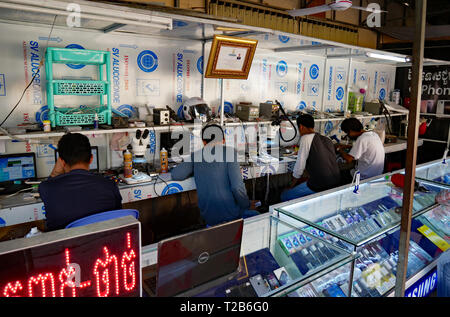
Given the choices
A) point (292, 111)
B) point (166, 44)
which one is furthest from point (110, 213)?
point (292, 111)

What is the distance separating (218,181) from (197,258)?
1.56 metres

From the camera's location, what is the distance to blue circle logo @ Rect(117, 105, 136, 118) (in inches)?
156

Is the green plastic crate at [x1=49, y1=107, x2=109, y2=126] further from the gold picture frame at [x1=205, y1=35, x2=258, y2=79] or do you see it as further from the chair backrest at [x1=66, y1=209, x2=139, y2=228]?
the chair backrest at [x1=66, y1=209, x2=139, y2=228]

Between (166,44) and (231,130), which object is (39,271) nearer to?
(166,44)

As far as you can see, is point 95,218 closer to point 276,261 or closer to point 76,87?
point 276,261

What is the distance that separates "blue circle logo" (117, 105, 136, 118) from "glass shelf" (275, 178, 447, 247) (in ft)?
8.04

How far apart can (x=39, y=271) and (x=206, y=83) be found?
12.3 feet

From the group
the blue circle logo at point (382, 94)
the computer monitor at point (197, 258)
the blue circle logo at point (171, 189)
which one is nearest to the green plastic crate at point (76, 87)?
the blue circle logo at point (171, 189)

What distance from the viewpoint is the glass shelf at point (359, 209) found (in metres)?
2.05

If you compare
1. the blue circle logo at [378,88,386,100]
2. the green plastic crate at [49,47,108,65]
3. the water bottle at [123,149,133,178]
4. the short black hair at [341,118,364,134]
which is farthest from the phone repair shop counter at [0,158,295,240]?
the blue circle logo at [378,88,386,100]

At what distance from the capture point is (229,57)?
12.5 feet

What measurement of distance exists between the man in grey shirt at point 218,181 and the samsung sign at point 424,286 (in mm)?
1323

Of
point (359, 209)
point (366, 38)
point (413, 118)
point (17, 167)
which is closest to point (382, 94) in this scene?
point (366, 38)

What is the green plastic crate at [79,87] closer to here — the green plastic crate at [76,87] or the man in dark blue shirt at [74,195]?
the green plastic crate at [76,87]
